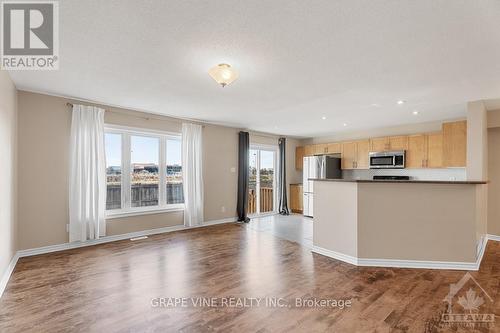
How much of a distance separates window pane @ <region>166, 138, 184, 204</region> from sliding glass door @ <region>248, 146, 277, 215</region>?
221 cm

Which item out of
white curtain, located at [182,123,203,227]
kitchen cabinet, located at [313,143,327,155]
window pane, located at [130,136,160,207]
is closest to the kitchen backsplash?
kitchen cabinet, located at [313,143,327,155]

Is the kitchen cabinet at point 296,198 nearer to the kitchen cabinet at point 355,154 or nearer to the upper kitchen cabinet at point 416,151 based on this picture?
the kitchen cabinet at point 355,154

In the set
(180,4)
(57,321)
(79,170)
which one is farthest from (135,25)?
(79,170)

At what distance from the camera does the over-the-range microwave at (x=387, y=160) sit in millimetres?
5699

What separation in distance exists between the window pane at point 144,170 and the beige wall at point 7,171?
69.2 inches

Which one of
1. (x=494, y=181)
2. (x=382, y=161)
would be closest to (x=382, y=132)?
(x=382, y=161)

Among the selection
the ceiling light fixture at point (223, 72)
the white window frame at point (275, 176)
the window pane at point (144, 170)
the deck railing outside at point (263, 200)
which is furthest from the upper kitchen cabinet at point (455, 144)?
the window pane at point (144, 170)

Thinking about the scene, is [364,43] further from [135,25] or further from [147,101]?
[147,101]

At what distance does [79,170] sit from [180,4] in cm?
350

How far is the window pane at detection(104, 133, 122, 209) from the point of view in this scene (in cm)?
458

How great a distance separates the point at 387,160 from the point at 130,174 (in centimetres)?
578

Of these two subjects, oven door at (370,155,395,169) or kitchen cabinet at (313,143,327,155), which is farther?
kitchen cabinet at (313,143,327,155)

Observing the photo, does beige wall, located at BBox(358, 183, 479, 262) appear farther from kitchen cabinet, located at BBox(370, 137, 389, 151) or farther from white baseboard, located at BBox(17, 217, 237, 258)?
white baseboard, located at BBox(17, 217, 237, 258)

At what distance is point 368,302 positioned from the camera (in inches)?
94.9
